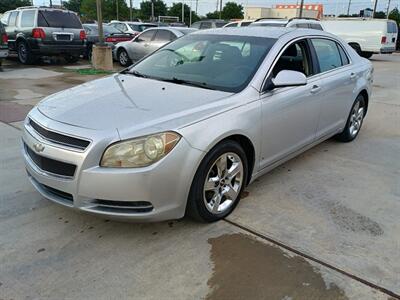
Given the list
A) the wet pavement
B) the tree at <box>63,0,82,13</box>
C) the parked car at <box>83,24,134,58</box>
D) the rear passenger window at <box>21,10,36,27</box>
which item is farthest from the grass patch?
the tree at <box>63,0,82,13</box>

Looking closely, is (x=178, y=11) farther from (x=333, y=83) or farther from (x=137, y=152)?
(x=137, y=152)

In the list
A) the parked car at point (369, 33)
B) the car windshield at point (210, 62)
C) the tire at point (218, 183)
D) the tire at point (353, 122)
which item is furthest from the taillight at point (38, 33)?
the parked car at point (369, 33)

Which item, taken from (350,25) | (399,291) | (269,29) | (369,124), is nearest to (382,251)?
(399,291)

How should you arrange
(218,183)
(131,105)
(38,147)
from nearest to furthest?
(38,147) → (131,105) → (218,183)

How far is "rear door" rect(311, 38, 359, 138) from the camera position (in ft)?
14.8

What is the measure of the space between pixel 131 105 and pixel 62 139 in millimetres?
619

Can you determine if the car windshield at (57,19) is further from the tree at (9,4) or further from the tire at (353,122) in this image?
the tree at (9,4)

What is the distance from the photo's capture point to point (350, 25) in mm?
19938

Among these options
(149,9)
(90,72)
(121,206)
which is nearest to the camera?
(121,206)

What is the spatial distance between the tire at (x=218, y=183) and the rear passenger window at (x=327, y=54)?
1855 millimetres

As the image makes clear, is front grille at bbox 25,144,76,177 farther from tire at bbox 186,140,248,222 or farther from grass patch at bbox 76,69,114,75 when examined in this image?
grass patch at bbox 76,69,114,75

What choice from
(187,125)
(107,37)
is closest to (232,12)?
(107,37)

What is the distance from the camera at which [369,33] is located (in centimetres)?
1905

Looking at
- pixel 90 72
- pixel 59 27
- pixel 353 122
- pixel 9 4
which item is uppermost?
pixel 9 4
